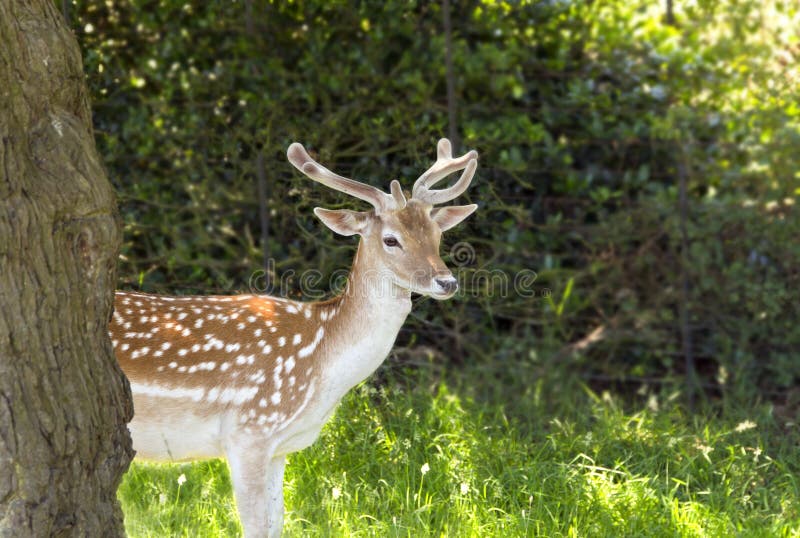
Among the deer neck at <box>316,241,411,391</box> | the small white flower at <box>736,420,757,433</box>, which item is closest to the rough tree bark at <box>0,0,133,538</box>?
the deer neck at <box>316,241,411,391</box>

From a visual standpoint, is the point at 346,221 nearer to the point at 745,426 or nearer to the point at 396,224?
the point at 396,224

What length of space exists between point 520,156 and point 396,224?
112 inches

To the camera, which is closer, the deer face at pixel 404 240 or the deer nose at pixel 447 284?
the deer nose at pixel 447 284

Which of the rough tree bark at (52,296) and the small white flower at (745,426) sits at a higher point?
the rough tree bark at (52,296)

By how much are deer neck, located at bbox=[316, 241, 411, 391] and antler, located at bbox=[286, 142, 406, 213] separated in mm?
219

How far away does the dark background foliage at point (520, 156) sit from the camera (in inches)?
252

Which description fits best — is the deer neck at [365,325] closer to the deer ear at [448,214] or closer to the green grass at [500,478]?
the deer ear at [448,214]

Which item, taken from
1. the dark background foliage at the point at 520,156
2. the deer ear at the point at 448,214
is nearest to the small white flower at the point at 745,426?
the dark background foliage at the point at 520,156

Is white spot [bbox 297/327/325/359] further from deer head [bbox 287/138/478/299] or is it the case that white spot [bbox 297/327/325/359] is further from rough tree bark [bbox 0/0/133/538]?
rough tree bark [bbox 0/0/133/538]

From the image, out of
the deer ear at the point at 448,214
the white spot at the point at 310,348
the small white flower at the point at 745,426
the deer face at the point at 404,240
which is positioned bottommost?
the small white flower at the point at 745,426

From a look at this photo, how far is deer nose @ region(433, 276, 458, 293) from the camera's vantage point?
13.0ft

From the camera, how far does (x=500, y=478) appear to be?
16.0ft

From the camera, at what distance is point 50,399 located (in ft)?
11.1

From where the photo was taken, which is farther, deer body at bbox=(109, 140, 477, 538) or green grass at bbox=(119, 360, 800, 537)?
green grass at bbox=(119, 360, 800, 537)
